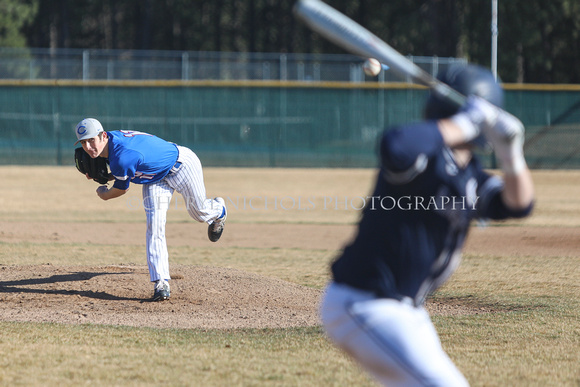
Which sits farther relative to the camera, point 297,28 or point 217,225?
point 297,28

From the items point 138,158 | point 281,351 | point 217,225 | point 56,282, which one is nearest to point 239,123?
point 217,225

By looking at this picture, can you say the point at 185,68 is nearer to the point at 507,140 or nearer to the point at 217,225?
the point at 217,225

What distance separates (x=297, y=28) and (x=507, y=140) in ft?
160

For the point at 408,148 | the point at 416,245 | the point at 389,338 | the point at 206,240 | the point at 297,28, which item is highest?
the point at 297,28

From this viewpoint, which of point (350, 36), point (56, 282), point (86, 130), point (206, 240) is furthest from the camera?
point (206, 240)

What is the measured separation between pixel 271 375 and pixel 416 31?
127 feet

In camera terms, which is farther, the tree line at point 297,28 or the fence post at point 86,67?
the tree line at point 297,28

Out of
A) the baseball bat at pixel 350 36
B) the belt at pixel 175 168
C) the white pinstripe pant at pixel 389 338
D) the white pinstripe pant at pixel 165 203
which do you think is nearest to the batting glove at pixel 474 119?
the baseball bat at pixel 350 36

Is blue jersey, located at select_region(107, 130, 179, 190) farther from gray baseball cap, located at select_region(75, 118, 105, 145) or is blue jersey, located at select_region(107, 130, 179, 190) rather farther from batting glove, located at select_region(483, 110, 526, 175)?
batting glove, located at select_region(483, 110, 526, 175)

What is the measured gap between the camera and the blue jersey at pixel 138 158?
599 cm

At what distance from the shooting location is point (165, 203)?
6.39 metres

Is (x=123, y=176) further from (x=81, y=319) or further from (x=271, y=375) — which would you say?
(x=271, y=375)

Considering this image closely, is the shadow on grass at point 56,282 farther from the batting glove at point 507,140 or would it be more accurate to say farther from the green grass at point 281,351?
the batting glove at point 507,140

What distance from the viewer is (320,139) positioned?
2334 centimetres
